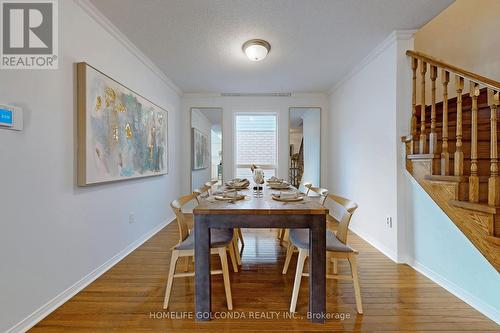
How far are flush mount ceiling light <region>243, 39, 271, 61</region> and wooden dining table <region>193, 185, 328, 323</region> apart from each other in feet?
6.71

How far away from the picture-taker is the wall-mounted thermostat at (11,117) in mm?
1449

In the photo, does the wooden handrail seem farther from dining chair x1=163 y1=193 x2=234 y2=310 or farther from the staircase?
dining chair x1=163 y1=193 x2=234 y2=310

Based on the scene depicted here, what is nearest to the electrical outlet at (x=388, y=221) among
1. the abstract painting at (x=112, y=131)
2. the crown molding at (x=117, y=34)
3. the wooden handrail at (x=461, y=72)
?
the wooden handrail at (x=461, y=72)

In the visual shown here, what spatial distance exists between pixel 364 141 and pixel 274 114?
217cm

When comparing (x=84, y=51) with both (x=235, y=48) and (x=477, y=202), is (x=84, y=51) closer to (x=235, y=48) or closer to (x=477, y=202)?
(x=235, y=48)

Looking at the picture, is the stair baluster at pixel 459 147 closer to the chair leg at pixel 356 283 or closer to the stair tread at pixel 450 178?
the stair tread at pixel 450 178

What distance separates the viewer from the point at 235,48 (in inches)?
121

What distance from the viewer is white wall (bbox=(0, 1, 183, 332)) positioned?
1521mm

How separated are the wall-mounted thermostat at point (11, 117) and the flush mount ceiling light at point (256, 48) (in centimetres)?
223

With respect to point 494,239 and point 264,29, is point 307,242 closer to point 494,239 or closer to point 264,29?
point 494,239

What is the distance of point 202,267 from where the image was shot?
1678mm

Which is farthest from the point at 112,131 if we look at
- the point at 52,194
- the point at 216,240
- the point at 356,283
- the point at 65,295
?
the point at 356,283

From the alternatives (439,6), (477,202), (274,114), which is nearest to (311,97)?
(274,114)

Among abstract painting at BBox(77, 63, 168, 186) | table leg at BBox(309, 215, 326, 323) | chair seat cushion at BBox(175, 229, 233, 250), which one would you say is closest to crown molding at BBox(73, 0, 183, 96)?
abstract painting at BBox(77, 63, 168, 186)
